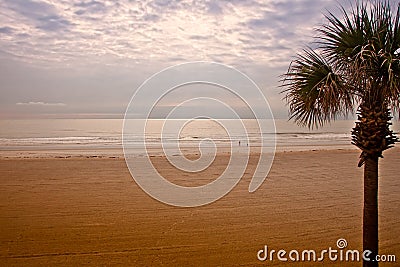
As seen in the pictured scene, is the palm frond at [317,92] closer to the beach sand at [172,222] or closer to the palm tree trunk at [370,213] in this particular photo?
the palm tree trunk at [370,213]

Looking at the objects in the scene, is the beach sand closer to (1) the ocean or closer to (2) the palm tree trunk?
(2) the palm tree trunk

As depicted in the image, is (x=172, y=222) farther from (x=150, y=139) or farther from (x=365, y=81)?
(x=150, y=139)

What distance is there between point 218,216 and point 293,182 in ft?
22.5

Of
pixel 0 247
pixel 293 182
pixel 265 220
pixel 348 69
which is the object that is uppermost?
pixel 348 69

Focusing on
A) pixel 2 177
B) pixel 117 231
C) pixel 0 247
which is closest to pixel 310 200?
pixel 117 231

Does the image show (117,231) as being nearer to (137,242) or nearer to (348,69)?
(137,242)

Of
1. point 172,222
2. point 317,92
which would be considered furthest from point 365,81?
point 172,222

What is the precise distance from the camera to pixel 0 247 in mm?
8031

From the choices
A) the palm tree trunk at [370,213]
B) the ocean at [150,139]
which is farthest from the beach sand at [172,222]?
the ocean at [150,139]

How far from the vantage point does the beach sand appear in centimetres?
768

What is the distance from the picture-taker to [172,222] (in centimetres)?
1010

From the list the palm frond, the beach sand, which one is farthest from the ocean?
A: the palm frond

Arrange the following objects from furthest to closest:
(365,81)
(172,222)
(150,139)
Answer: (150,139), (172,222), (365,81)

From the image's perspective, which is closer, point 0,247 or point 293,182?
point 0,247
